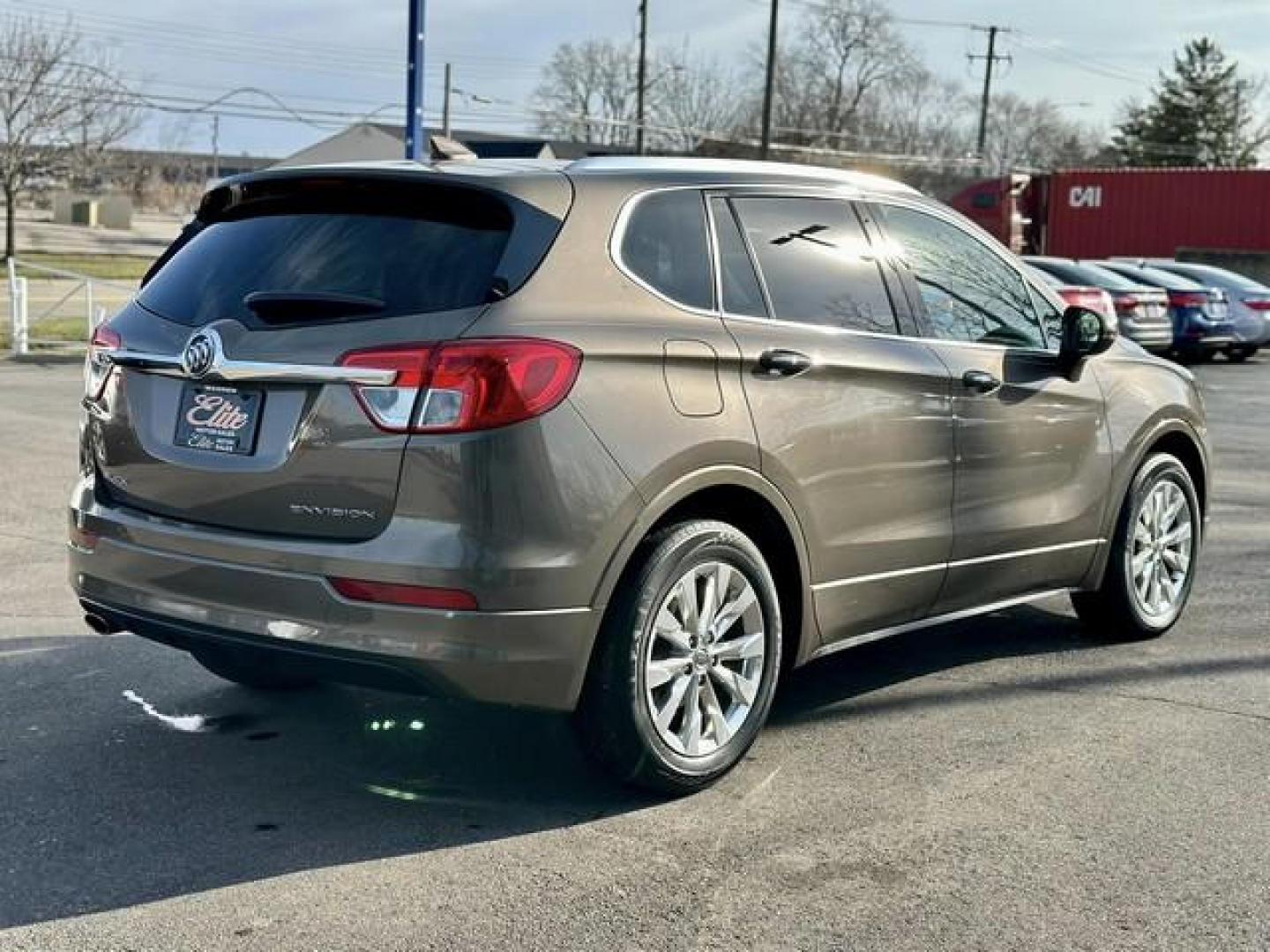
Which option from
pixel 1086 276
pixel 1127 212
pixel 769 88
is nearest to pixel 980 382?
pixel 1086 276

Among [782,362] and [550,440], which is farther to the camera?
[782,362]

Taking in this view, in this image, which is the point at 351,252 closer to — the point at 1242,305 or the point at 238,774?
the point at 238,774

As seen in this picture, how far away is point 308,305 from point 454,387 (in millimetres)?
545

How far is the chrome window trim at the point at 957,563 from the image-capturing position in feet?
15.1

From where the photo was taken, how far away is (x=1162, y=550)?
6117 millimetres

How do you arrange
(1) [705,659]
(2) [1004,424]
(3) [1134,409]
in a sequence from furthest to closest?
(3) [1134,409] → (2) [1004,424] → (1) [705,659]

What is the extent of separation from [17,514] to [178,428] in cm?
494

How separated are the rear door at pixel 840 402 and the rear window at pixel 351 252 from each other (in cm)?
82

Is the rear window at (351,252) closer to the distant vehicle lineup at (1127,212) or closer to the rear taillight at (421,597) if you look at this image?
the rear taillight at (421,597)

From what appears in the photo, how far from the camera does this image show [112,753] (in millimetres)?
4504

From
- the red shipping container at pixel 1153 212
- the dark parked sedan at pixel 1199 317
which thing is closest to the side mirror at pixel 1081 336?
the dark parked sedan at pixel 1199 317

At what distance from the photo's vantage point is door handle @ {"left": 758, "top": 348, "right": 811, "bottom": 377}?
427 cm

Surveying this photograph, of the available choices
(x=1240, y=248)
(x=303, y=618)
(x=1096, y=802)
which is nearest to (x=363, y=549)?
(x=303, y=618)

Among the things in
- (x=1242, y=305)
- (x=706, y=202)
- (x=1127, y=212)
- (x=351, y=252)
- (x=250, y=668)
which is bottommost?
(x=250, y=668)
